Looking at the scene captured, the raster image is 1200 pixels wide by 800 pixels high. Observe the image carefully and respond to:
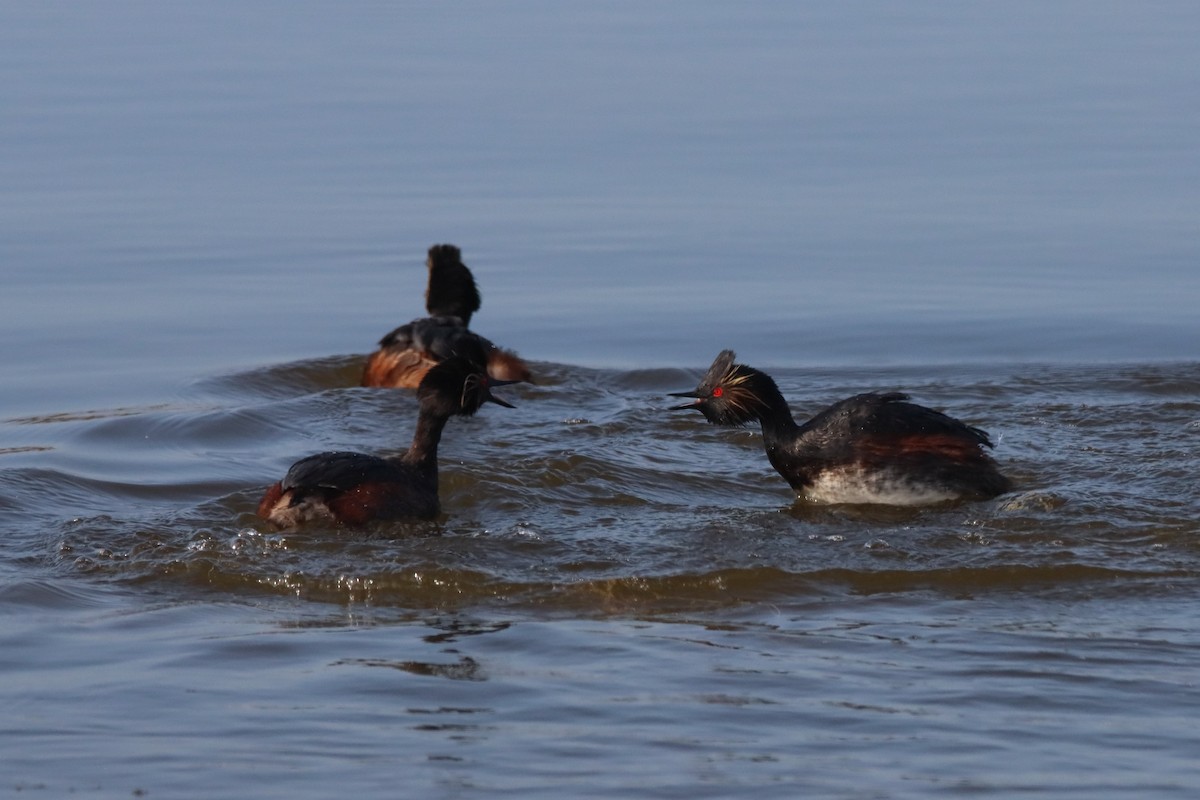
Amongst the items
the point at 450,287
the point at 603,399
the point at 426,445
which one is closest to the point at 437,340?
the point at 450,287

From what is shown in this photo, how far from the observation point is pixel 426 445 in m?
9.80

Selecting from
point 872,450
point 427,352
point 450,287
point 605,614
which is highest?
point 450,287

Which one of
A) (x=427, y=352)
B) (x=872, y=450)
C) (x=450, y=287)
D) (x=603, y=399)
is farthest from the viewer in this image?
(x=450, y=287)

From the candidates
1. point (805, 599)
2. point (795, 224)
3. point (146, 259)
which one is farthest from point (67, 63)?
point (805, 599)

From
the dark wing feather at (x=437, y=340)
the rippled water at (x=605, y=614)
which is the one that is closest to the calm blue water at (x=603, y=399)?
the rippled water at (x=605, y=614)

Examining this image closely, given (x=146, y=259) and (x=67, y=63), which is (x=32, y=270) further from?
(x=67, y=63)

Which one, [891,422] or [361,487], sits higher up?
[891,422]

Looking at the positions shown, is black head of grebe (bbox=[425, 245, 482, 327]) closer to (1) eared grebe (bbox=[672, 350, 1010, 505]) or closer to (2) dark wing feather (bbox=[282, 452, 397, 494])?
(1) eared grebe (bbox=[672, 350, 1010, 505])

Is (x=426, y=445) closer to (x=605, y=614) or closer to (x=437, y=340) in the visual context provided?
(x=605, y=614)

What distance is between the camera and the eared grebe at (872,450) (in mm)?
9885

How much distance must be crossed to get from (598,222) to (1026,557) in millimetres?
8768

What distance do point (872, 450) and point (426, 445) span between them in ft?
7.37

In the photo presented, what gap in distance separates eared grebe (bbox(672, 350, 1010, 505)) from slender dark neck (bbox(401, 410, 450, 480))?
1.57 m

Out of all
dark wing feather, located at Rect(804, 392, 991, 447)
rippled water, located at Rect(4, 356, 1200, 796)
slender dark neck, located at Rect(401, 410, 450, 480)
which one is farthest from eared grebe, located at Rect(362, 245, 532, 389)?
dark wing feather, located at Rect(804, 392, 991, 447)
